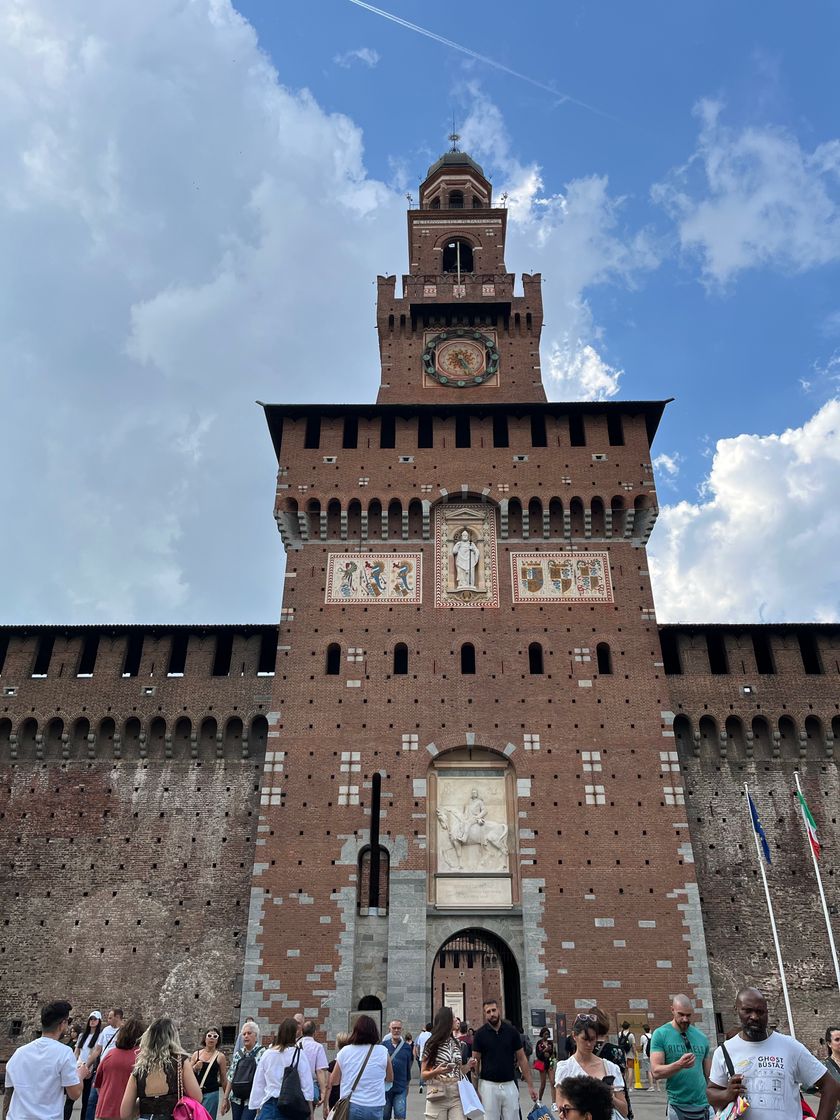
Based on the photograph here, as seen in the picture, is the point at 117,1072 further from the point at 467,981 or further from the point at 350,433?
the point at 467,981

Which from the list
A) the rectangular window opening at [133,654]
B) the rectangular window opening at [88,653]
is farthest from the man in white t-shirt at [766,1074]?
the rectangular window opening at [88,653]

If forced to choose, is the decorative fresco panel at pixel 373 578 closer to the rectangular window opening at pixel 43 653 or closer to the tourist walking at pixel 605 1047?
the rectangular window opening at pixel 43 653

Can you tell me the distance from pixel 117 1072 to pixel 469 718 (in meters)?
17.7

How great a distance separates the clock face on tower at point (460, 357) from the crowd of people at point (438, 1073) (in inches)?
951

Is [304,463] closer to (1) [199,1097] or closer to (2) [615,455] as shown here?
(2) [615,455]

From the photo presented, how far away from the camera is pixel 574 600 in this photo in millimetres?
25438

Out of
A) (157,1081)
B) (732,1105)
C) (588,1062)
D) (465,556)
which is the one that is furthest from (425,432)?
(732,1105)

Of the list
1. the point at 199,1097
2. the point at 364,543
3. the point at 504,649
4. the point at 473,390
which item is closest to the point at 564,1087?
the point at 199,1097

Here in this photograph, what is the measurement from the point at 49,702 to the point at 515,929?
1495 centimetres

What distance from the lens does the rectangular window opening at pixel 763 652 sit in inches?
1039

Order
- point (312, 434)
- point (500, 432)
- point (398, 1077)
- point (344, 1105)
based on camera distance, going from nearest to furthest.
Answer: point (344, 1105), point (398, 1077), point (500, 432), point (312, 434)

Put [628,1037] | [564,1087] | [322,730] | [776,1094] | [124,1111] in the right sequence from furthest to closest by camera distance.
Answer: [322,730], [628,1037], [124,1111], [776,1094], [564,1087]

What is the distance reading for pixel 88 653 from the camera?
1078 inches

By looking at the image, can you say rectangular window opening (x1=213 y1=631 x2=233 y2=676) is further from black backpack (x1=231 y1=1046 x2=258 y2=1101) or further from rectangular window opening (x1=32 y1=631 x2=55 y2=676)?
black backpack (x1=231 y1=1046 x2=258 y2=1101)
